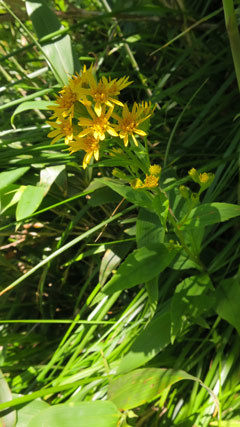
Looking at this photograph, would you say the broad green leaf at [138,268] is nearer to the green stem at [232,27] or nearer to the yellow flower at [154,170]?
the yellow flower at [154,170]

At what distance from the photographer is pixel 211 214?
2.04ft

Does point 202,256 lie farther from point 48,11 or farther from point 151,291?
point 48,11

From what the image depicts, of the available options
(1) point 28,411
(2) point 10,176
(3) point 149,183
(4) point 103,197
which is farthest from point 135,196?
(1) point 28,411

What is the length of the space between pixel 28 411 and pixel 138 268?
13.1 inches

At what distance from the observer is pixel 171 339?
2.15 feet

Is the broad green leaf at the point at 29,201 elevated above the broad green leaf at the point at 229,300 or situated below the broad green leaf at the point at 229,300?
above

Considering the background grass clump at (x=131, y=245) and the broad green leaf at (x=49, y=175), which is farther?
the broad green leaf at (x=49, y=175)

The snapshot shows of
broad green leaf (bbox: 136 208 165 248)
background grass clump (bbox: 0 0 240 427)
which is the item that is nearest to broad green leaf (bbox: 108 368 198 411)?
background grass clump (bbox: 0 0 240 427)

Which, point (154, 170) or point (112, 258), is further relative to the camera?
point (112, 258)

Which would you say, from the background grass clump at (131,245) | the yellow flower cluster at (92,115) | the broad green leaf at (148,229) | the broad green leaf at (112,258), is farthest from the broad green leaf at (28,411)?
the yellow flower cluster at (92,115)

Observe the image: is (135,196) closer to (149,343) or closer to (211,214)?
(211,214)

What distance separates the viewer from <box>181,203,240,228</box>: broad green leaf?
2.01ft

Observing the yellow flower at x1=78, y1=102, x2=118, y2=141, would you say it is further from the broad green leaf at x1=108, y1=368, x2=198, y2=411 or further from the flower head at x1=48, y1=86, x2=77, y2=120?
the broad green leaf at x1=108, y1=368, x2=198, y2=411

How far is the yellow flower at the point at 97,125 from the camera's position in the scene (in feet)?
1.78
